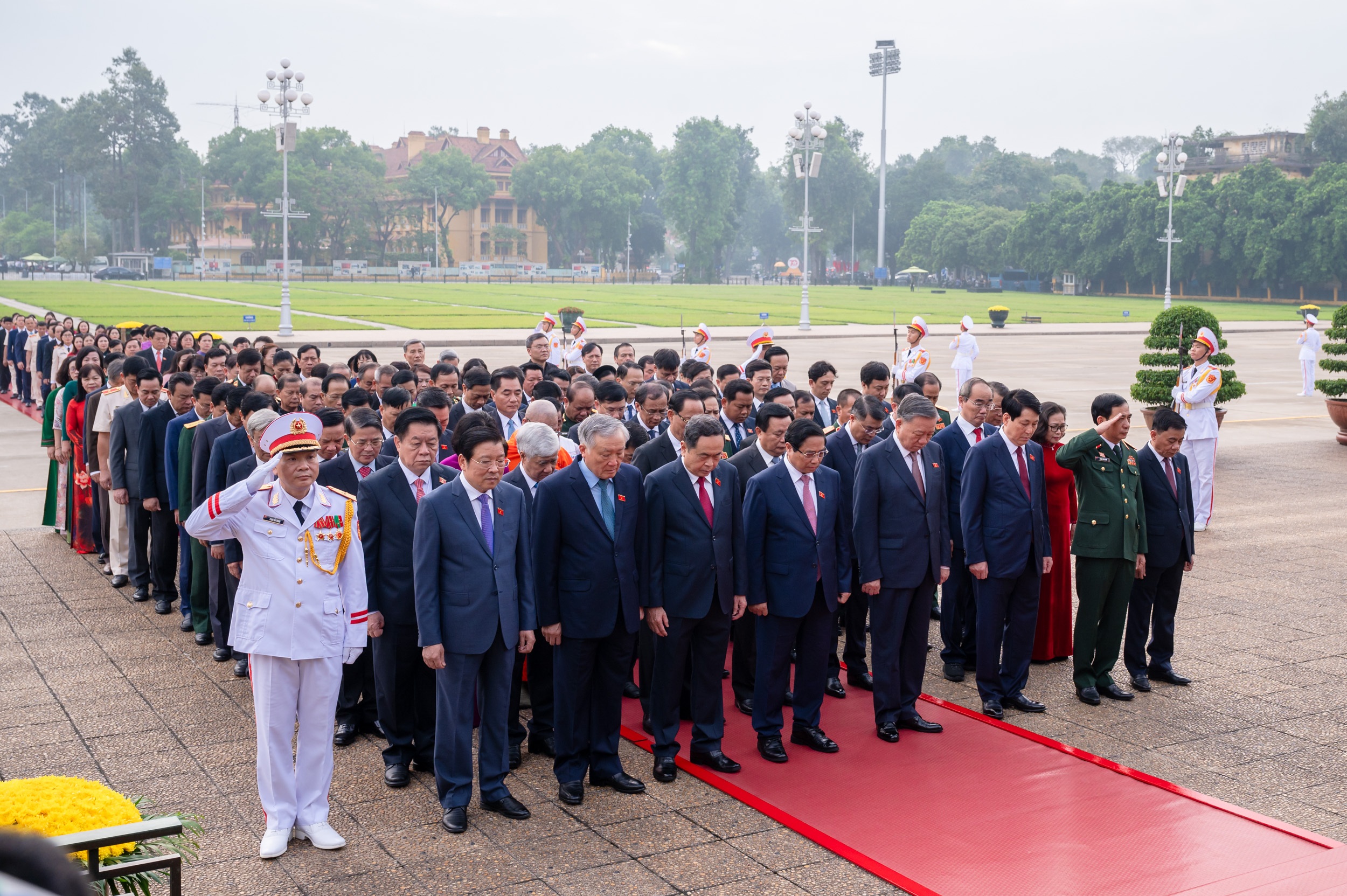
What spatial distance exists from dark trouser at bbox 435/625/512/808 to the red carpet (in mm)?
912

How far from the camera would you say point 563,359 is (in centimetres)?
1658

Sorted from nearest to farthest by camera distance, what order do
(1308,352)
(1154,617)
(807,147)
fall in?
1. (1154,617)
2. (1308,352)
3. (807,147)

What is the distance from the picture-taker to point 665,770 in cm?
616

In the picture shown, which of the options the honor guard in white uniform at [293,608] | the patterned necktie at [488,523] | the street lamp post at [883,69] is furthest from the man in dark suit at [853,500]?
the street lamp post at [883,69]

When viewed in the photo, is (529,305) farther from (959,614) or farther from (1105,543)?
(1105,543)

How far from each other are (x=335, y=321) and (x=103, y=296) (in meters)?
21.7

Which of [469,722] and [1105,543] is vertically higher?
[1105,543]

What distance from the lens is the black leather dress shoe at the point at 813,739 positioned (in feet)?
21.6

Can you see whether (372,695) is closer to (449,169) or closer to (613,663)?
(613,663)

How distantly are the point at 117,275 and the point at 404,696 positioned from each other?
95.6 m

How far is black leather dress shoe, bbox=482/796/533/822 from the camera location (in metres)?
5.70

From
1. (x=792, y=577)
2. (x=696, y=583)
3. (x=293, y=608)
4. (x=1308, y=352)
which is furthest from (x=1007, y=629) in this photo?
(x=1308, y=352)

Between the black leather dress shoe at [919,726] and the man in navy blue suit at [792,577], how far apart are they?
1.80ft

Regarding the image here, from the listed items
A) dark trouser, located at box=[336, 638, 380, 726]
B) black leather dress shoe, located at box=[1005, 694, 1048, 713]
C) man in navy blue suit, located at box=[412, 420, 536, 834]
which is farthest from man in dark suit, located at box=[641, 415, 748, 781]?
black leather dress shoe, located at box=[1005, 694, 1048, 713]
